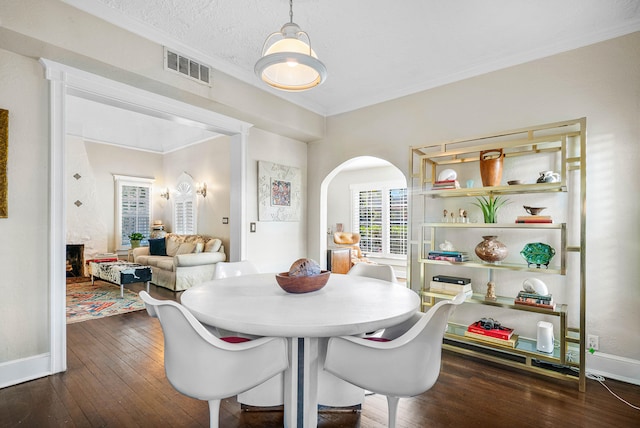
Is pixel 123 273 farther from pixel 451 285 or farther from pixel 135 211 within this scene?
pixel 451 285

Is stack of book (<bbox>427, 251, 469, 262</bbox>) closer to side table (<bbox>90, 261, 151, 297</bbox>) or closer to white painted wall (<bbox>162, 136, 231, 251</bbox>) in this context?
white painted wall (<bbox>162, 136, 231, 251</bbox>)

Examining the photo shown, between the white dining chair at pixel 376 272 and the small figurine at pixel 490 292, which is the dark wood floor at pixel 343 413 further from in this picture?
the white dining chair at pixel 376 272

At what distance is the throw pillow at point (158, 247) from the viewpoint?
6.38 meters

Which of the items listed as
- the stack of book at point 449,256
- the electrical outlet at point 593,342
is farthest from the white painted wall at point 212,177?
the electrical outlet at point 593,342

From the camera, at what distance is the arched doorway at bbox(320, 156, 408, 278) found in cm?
723

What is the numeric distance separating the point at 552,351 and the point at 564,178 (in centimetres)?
132

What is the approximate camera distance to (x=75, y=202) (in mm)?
6477

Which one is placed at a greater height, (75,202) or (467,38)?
(467,38)

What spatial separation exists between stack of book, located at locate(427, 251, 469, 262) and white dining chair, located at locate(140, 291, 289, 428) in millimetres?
2070

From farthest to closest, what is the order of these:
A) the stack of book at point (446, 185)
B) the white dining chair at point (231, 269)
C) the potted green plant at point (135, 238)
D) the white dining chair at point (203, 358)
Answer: the potted green plant at point (135, 238), the stack of book at point (446, 185), the white dining chair at point (231, 269), the white dining chair at point (203, 358)

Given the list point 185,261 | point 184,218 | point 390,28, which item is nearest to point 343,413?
point 390,28

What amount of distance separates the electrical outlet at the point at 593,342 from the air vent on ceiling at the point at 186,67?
12.7 ft

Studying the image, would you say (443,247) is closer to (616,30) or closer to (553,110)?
(553,110)

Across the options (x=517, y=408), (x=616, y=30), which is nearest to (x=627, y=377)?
(x=517, y=408)
